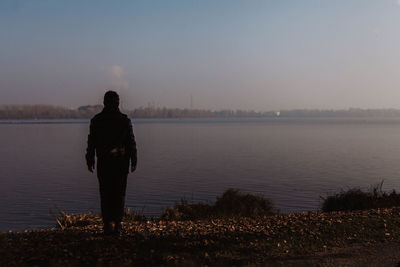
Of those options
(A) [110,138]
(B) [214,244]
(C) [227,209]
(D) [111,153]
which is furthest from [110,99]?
(C) [227,209]

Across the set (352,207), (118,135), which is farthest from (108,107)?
(352,207)

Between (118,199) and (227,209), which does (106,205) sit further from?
(227,209)

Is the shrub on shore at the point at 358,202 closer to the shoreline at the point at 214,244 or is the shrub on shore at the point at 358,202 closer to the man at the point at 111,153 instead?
the shoreline at the point at 214,244

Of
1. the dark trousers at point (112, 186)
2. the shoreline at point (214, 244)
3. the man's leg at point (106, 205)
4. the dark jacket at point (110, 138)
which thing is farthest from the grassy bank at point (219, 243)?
the dark jacket at point (110, 138)

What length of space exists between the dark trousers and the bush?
15.6 ft

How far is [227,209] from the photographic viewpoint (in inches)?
583

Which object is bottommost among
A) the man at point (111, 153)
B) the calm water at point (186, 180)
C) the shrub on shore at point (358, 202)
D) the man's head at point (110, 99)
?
the calm water at point (186, 180)

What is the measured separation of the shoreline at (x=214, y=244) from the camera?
701 centimetres

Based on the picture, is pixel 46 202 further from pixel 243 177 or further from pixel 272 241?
pixel 272 241

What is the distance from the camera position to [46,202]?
75.2ft

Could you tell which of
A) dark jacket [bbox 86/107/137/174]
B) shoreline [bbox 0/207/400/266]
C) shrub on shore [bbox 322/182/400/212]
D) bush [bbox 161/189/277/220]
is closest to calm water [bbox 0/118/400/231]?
shrub on shore [bbox 322/182/400/212]

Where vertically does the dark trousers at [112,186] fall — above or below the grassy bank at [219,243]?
above

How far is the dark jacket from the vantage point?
27.9ft

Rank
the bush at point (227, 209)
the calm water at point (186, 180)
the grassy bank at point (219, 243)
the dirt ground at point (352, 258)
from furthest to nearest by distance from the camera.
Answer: the calm water at point (186, 180) < the bush at point (227, 209) < the dirt ground at point (352, 258) < the grassy bank at point (219, 243)
